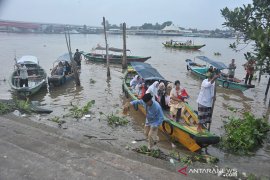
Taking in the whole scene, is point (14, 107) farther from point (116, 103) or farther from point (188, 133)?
point (188, 133)

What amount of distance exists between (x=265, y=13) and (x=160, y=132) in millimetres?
4747

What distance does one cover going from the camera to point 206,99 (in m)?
7.29

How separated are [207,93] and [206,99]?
180mm

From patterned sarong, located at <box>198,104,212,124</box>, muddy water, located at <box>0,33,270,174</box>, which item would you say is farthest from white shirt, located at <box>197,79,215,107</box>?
muddy water, located at <box>0,33,270,174</box>

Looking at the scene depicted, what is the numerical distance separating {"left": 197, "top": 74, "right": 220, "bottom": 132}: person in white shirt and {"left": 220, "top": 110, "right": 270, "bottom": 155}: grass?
874mm

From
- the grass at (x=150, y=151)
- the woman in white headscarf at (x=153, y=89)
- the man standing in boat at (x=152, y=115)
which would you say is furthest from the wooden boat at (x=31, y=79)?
the man standing in boat at (x=152, y=115)

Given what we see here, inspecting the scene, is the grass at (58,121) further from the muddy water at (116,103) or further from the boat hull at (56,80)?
the boat hull at (56,80)

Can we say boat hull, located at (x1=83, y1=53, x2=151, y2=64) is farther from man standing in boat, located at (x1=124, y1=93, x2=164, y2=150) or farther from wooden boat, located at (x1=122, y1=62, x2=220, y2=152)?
man standing in boat, located at (x1=124, y1=93, x2=164, y2=150)

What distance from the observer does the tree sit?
16.7 ft

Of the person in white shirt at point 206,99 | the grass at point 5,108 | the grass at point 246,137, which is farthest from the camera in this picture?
the grass at point 5,108

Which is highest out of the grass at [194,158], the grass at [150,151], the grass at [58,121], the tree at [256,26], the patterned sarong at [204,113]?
the tree at [256,26]

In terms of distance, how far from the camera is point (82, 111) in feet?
Answer: 35.0

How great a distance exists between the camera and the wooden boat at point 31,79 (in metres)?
12.9

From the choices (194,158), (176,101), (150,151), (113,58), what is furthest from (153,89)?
(113,58)
